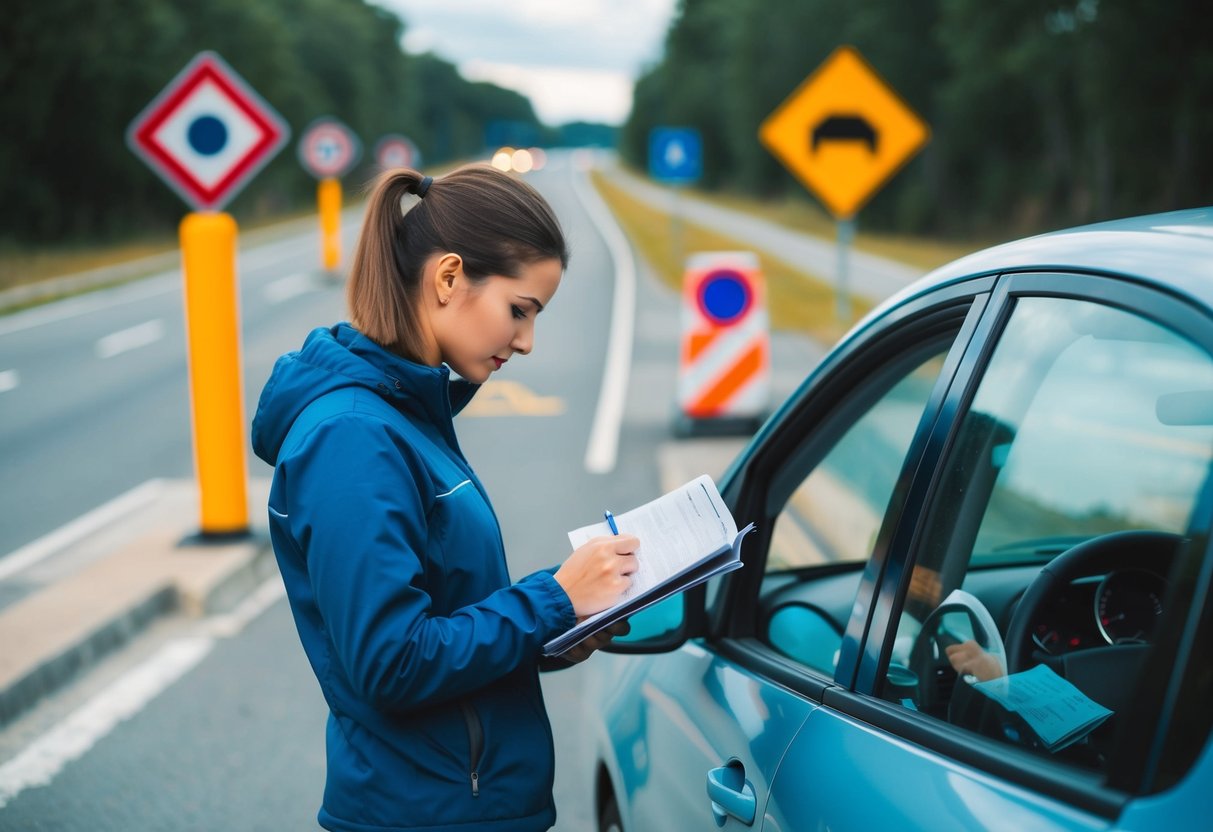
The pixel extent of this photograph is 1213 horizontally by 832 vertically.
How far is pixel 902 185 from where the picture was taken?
54.7 meters

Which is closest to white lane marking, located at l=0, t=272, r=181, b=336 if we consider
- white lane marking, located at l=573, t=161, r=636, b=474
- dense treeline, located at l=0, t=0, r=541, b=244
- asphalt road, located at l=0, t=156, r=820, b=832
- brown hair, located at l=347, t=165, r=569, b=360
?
asphalt road, located at l=0, t=156, r=820, b=832

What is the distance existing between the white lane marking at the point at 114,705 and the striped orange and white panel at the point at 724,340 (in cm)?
431

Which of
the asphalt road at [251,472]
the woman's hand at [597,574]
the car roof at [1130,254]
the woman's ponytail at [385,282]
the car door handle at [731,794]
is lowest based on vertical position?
the asphalt road at [251,472]

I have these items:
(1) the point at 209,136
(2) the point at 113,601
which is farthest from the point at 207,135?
(2) the point at 113,601

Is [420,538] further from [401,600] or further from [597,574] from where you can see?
[597,574]

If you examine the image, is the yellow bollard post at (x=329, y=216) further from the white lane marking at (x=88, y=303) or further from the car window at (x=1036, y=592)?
the car window at (x=1036, y=592)

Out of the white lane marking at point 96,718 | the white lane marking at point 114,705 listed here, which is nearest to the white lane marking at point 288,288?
the white lane marking at point 114,705

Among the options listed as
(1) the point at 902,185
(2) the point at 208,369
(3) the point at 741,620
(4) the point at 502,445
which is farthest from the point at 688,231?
(3) the point at 741,620

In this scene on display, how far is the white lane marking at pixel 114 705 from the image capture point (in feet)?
14.4

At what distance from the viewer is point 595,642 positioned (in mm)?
2189

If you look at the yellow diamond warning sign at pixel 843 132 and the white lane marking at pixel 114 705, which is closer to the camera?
the white lane marking at pixel 114 705

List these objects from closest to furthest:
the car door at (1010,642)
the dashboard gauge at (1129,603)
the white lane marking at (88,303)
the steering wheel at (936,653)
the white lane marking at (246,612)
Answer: the car door at (1010,642) < the steering wheel at (936,653) < the dashboard gauge at (1129,603) < the white lane marking at (246,612) < the white lane marking at (88,303)

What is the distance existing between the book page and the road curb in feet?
11.9

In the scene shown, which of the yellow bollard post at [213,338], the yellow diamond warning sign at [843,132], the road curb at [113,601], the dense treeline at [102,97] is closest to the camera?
the road curb at [113,601]
